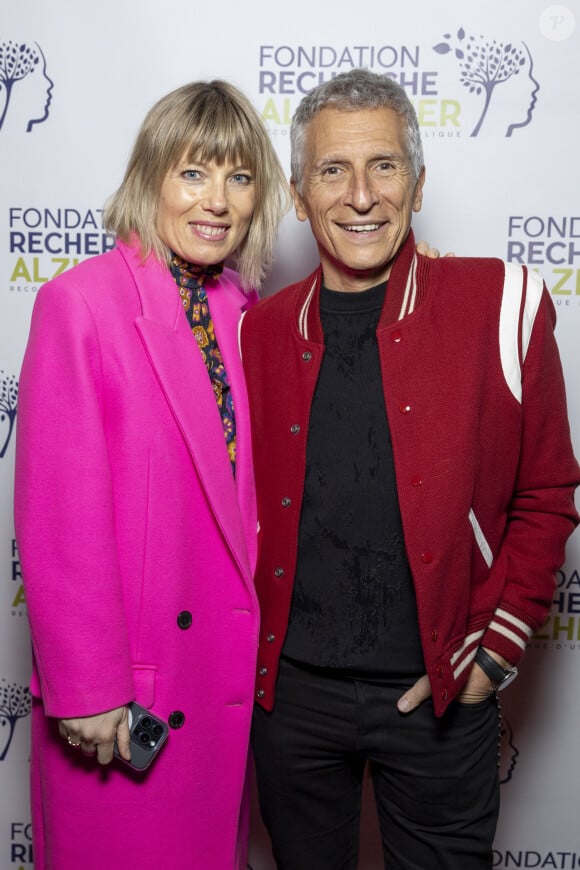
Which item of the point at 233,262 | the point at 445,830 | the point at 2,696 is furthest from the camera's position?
the point at 2,696

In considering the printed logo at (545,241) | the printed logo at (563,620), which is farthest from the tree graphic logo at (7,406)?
the printed logo at (563,620)

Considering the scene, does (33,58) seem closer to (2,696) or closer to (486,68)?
(486,68)

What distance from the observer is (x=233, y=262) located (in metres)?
2.05

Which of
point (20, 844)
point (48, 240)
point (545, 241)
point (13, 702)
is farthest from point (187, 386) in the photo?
point (20, 844)

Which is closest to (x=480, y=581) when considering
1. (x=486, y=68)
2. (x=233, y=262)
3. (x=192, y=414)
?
(x=192, y=414)

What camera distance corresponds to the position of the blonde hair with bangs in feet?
5.16

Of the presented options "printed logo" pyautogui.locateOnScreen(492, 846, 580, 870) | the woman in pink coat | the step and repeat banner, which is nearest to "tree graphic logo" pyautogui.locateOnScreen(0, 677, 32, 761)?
the woman in pink coat

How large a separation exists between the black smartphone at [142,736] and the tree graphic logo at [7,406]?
3.65 ft

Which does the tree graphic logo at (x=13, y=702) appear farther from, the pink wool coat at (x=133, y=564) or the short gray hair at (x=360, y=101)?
the short gray hair at (x=360, y=101)

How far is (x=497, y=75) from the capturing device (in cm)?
215

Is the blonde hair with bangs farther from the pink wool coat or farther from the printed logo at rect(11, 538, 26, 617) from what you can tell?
the printed logo at rect(11, 538, 26, 617)

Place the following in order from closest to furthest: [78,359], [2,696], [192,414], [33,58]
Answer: [78,359]
[192,414]
[33,58]
[2,696]

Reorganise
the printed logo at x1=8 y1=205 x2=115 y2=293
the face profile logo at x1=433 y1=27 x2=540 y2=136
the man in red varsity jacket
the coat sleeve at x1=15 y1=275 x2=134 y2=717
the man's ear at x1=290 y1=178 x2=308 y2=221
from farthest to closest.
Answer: the printed logo at x1=8 y1=205 x2=115 y2=293 → the face profile logo at x1=433 y1=27 x2=540 y2=136 → the man's ear at x1=290 y1=178 x2=308 y2=221 → the man in red varsity jacket → the coat sleeve at x1=15 y1=275 x2=134 y2=717

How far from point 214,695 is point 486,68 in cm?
162
